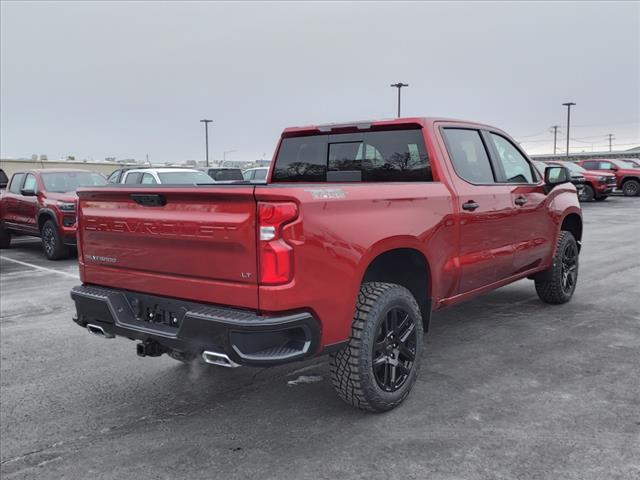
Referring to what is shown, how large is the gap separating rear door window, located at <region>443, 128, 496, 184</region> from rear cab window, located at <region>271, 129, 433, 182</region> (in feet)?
0.96

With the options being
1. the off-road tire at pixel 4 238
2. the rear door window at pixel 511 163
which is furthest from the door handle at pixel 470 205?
the off-road tire at pixel 4 238

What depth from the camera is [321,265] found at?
3.38 m

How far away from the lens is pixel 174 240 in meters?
3.54

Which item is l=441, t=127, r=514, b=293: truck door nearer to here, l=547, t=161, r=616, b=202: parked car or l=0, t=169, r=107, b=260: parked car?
l=0, t=169, r=107, b=260: parked car

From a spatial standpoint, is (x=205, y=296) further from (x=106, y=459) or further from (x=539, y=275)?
(x=539, y=275)

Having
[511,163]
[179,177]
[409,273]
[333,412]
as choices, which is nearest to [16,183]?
[179,177]

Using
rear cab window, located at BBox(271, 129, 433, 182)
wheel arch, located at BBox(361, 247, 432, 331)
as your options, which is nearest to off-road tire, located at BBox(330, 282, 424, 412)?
wheel arch, located at BBox(361, 247, 432, 331)

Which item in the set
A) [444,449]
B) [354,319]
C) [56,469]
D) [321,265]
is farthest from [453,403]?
[56,469]

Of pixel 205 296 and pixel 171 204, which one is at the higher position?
pixel 171 204

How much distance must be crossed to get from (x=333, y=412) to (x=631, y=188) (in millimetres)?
29818

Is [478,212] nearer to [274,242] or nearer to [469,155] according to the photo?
[469,155]

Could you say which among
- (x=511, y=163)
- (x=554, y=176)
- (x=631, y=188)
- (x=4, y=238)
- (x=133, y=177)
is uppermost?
(x=511, y=163)

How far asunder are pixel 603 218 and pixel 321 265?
17.4 m

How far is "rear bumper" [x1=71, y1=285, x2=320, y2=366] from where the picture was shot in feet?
10.6
